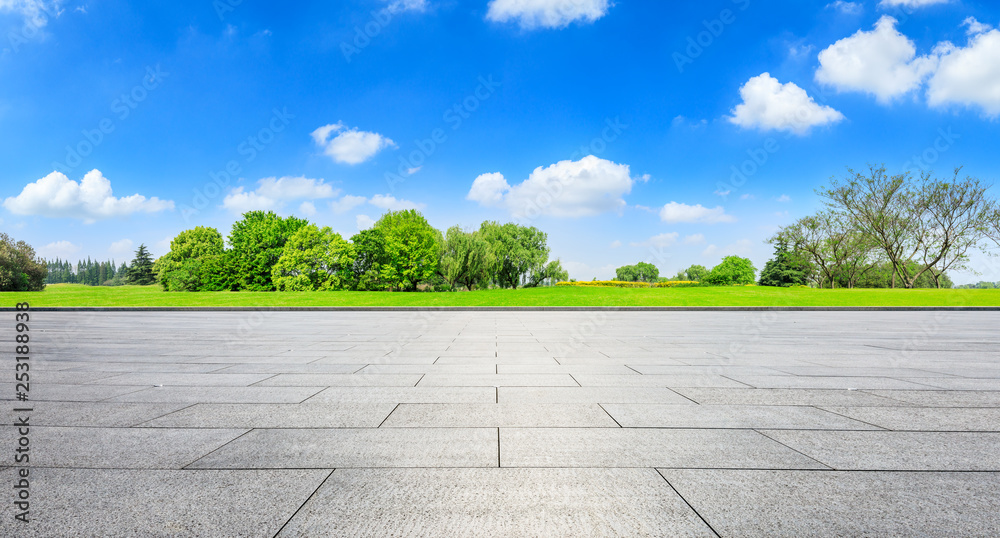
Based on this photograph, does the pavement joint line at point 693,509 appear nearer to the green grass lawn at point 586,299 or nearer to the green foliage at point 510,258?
the green grass lawn at point 586,299

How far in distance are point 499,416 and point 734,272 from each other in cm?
11448

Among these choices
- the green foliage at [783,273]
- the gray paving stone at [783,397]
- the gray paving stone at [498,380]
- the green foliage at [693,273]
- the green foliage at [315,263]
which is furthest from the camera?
the green foliage at [693,273]

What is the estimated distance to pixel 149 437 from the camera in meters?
3.66

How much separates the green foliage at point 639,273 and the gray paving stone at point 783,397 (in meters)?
148

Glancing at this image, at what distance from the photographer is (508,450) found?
3.35 metres

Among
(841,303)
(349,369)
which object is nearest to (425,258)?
(841,303)

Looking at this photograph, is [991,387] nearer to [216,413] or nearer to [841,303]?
[216,413]

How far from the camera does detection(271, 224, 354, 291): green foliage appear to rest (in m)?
49.2

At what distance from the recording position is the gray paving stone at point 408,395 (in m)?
4.92

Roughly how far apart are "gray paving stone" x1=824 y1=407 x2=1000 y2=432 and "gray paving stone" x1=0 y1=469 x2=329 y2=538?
486cm

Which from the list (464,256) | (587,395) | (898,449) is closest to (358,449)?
(587,395)

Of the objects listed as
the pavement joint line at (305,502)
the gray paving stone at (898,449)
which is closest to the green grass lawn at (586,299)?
the gray paving stone at (898,449)

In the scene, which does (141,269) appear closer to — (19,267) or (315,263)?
(19,267)

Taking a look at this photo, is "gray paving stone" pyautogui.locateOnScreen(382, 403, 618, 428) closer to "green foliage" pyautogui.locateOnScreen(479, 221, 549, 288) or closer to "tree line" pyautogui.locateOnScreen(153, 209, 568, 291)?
"tree line" pyautogui.locateOnScreen(153, 209, 568, 291)
